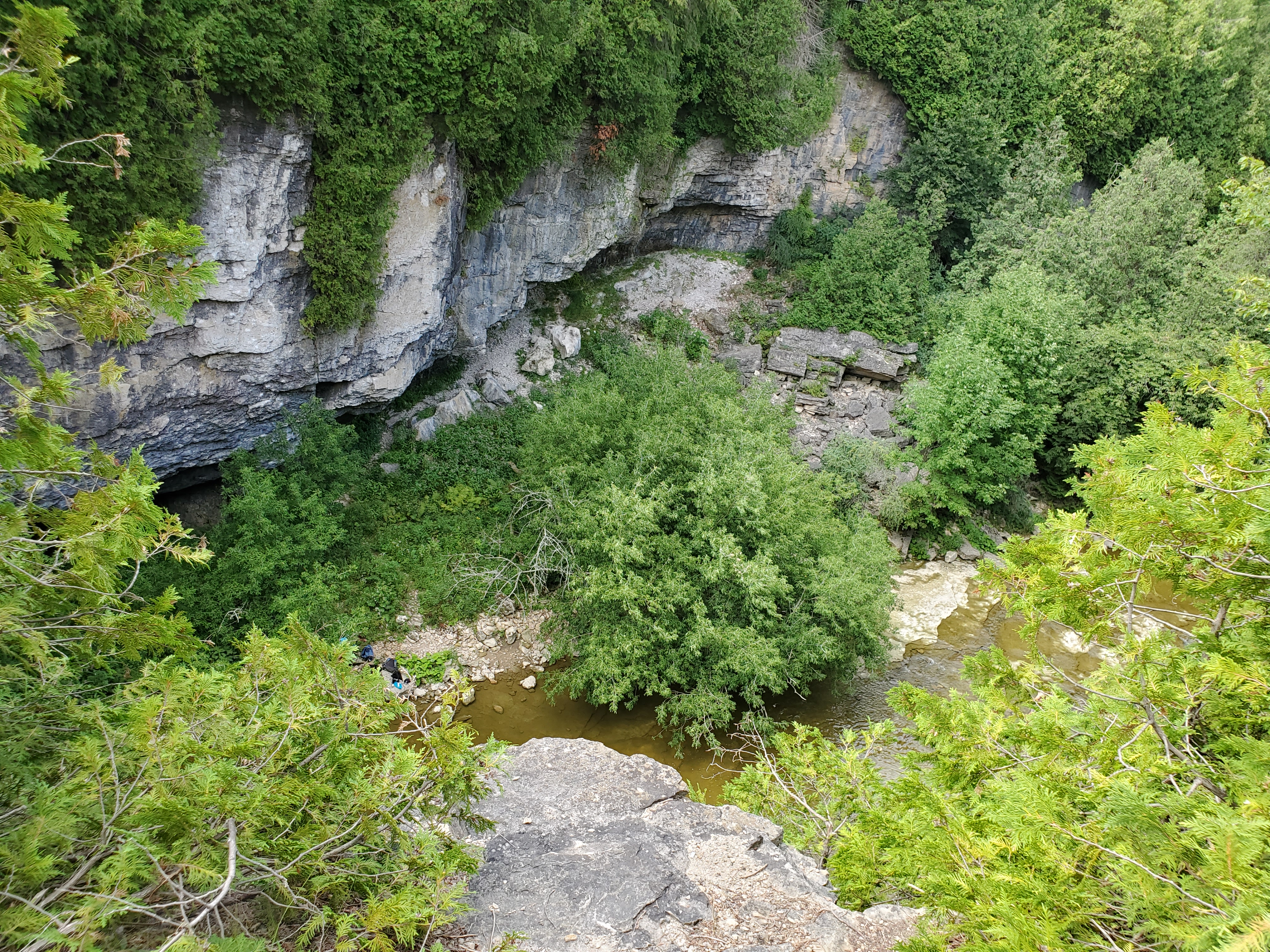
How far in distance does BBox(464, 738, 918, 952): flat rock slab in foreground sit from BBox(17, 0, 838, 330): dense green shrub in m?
7.80

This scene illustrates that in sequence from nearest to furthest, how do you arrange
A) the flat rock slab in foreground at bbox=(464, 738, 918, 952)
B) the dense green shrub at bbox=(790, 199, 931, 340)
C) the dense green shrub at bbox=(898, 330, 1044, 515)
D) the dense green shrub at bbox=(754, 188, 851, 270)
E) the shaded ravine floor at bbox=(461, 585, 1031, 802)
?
the flat rock slab in foreground at bbox=(464, 738, 918, 952) < the shaded ravine floor at bbox=(461, 585, 1031, 802) < the dense green shrub at bbox=(898, 330, 1044, 515) < the dense green shrub at bbox=(790, 199, 931, 340) < the dense green shrub at bbox=(754, 188, 851, 270)

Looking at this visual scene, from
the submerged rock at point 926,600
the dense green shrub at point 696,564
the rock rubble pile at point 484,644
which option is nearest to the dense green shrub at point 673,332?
the dense green shrub at point 696,564

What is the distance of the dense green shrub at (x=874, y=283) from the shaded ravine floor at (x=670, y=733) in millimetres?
9029

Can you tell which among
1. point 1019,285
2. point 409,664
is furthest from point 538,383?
point 1019,285

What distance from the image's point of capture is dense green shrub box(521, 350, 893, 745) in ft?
30.8

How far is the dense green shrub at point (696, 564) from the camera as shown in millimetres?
9398

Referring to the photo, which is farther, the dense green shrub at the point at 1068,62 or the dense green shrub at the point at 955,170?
the dense green shrub at the point at 955,170

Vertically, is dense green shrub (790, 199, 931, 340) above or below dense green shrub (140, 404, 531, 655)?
above

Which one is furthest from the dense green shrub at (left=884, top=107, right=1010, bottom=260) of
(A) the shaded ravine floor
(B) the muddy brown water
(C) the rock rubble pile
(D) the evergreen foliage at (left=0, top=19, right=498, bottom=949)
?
(D) the evergreen foliage at (left=0, top=19, right=498, bottom=949)

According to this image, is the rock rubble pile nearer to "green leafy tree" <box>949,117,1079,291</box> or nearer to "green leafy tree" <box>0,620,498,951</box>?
"green leafy tree" <box>0,620,498,951</box>

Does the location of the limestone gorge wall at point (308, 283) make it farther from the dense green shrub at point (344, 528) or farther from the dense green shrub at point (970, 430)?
the dense green shrub at point (970, 430)

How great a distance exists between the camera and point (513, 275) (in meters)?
15.1

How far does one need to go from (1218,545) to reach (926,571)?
1174 cm

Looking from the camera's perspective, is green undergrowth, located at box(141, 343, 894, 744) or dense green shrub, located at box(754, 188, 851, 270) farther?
dense green shrub, located at box(754, 188, 851, 270)
